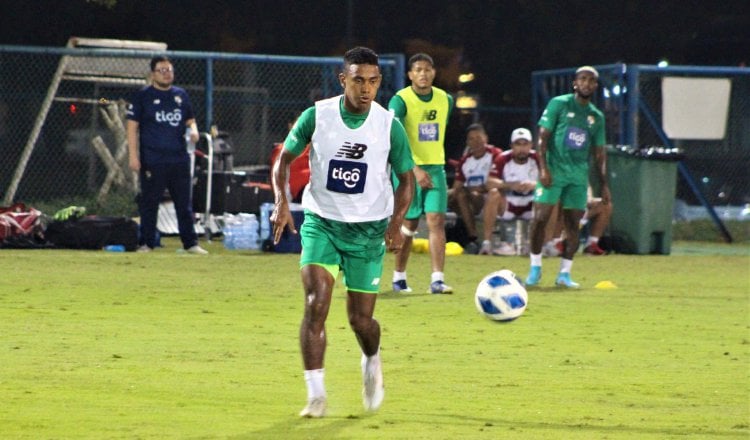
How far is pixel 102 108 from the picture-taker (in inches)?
939

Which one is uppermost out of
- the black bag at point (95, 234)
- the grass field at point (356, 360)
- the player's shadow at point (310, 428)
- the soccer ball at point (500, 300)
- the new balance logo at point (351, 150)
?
the new balance logo at point (351, 150)

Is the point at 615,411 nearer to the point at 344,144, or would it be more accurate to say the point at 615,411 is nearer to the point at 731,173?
the point at 344,144

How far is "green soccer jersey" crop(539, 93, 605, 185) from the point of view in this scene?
1595 cm

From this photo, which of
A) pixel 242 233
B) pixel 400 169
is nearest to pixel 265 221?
pixel 242 233

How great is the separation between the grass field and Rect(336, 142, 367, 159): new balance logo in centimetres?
140

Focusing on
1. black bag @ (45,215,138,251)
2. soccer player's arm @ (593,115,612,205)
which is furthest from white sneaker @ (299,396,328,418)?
black bag @ (45,215,138,251)

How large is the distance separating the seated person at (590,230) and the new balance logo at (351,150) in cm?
1266

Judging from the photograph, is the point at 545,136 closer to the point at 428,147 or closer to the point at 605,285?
the point at 428,147

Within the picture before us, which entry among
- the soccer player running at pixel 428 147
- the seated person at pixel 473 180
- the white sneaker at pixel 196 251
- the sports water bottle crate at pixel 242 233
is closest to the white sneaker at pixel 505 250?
the seated person at pixel 473 180

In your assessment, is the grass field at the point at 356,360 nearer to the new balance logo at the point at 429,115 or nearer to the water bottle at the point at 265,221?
the new balance logo at the point at 429,115

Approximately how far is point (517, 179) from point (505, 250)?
102cm

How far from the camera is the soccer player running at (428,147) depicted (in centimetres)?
1491

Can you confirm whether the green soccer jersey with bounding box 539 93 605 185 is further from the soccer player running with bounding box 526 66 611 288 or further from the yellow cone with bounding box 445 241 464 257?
the yellow cone with bounding box 445 241 464 257

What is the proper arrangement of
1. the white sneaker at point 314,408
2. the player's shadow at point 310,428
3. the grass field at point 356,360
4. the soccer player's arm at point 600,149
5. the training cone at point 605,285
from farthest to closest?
the training cone at point 605,285 → the soccer player's arm at point 600,149 → the white sneaker at point 314,408 → the grass field at point 356,360 → the player's shadow at point 310,428
